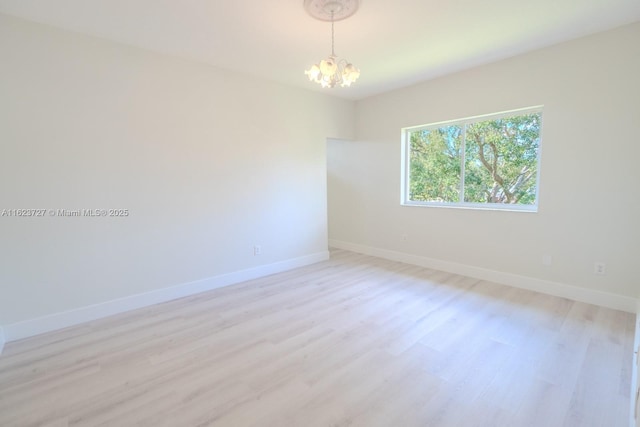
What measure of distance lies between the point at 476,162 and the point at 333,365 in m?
3.16

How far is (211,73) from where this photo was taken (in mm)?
3311

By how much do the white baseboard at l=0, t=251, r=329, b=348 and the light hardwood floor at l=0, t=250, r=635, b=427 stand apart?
0.11 m

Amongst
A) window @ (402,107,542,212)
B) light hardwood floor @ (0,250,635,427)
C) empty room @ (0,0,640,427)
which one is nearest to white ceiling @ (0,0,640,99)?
empty room @ (0,0,640,427)

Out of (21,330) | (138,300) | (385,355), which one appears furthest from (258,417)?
(21,330)

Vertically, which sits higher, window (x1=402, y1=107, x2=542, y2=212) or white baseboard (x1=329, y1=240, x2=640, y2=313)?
window (x1=402, y1=107, x2=542, y2=212)

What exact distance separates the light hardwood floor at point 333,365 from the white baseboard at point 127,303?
114 mm

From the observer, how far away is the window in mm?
3336

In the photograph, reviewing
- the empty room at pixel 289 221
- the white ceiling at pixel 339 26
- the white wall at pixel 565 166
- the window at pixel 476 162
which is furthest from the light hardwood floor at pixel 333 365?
the white ceiling at pixel 339 26

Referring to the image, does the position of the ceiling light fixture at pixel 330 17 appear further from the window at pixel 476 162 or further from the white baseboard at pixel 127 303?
the white baseboard at pixel 127 303

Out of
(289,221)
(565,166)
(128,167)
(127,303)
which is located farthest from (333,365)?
(565,166)

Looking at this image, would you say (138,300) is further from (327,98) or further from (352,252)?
(327,98)

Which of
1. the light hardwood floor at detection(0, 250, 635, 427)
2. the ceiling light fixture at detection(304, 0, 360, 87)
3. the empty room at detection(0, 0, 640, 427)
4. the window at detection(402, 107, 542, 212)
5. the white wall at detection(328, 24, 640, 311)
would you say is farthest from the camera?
the window at detection(402, 107, 542, 212)

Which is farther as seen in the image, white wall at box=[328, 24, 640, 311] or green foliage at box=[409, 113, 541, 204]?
green foliage at box=[409, 113, 541, 204]

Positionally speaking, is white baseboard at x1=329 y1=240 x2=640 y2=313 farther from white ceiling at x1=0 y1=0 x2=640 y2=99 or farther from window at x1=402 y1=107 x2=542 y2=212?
white ceiling at x1=0 y1=0 x2=640 y2=99
